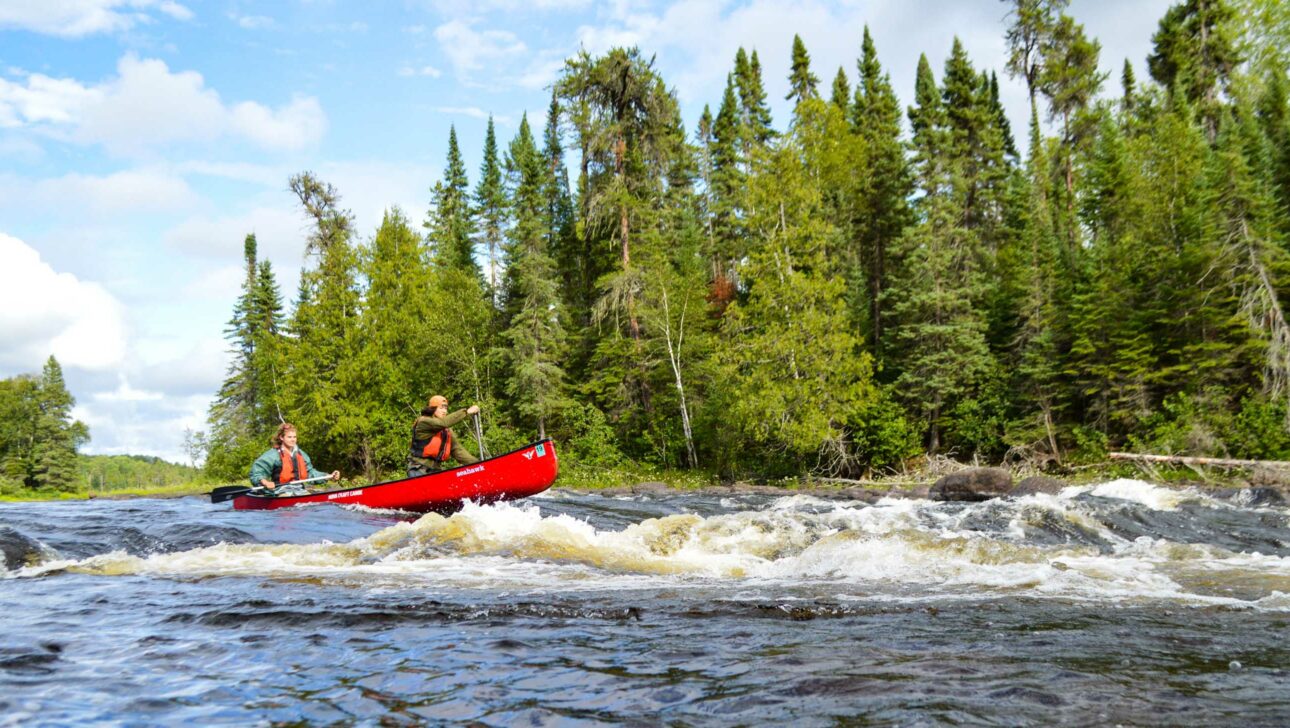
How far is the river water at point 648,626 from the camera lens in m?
3.49

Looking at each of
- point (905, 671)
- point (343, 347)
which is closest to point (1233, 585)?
point (905, 671)

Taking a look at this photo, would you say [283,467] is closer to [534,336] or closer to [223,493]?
[223,493]

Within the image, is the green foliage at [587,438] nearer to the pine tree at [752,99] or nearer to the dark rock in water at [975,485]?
the dark rock in water at [975,485]

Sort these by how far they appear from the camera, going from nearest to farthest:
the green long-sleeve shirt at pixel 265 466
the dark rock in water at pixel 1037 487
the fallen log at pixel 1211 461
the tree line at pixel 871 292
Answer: the green long-sleeve shirt at pixel 265 466
the dark rock in water at pixel 1037 487
the fallen log at pixel 1211 461
the tree line at pixel 871 292

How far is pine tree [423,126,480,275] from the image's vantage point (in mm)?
45969

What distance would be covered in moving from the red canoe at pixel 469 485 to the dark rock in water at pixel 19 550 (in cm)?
485

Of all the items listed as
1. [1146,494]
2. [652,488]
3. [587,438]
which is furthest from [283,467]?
[587,438]

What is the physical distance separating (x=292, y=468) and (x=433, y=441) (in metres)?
3.56

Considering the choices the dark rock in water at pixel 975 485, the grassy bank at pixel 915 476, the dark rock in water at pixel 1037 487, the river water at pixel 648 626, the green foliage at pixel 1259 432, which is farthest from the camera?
the green foliage at pixel 1259 432

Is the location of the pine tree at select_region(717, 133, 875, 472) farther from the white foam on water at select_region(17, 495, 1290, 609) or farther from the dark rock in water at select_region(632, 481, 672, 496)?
the white foam on water at select_region(17, 495, 1290, 609)

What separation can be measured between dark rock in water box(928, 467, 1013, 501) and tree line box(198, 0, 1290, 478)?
611 centimetres

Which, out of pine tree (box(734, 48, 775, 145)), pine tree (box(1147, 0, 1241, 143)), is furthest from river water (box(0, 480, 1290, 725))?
pine tree (box(734, 48, 775, 145))

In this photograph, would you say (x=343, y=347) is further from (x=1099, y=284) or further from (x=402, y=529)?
(x=1099, y=284)

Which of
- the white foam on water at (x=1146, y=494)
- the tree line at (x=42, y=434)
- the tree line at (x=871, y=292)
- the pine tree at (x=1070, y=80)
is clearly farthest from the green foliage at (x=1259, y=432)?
the tree line at (x=42, y=434)
